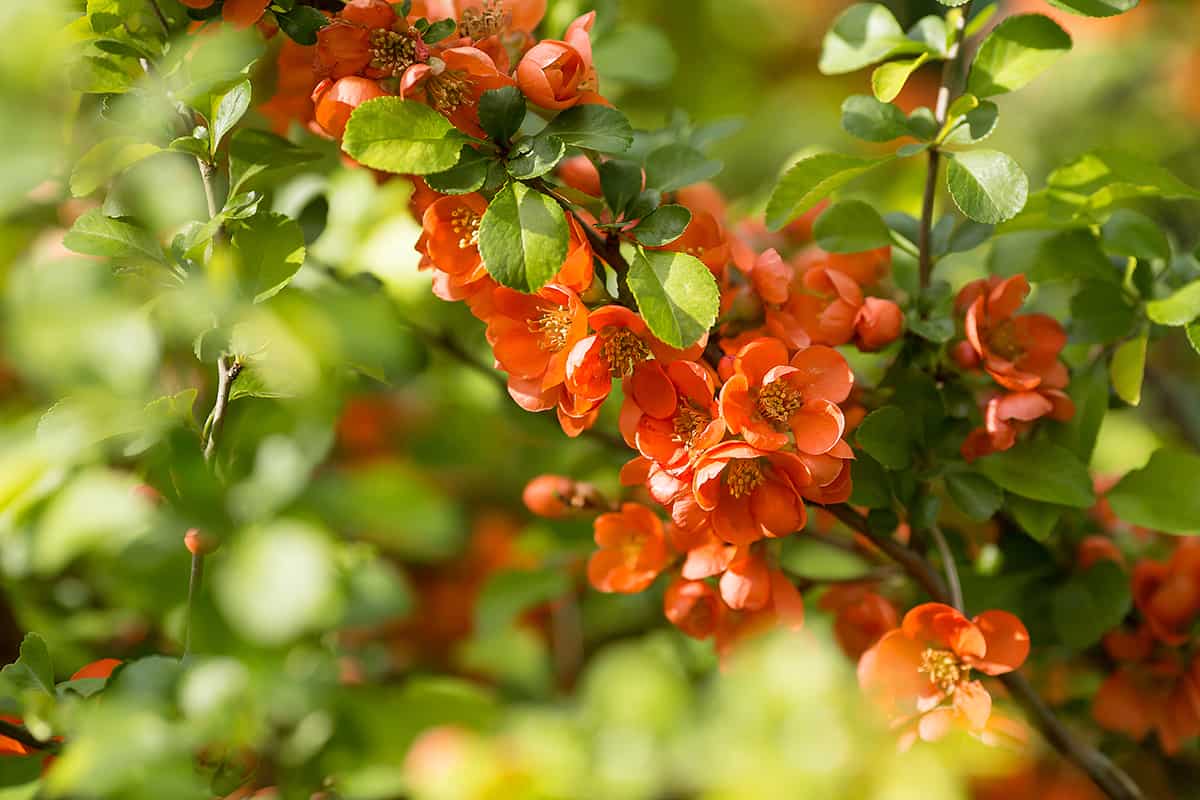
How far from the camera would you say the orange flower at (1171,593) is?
853 millimetres

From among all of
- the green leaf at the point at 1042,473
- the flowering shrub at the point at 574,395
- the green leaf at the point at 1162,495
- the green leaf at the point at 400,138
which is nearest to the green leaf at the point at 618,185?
the flowering shrub at the point at 574,395

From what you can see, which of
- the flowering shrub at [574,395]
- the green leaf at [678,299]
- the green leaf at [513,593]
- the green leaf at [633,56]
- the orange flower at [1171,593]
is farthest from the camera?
the green leaf at [513,593]

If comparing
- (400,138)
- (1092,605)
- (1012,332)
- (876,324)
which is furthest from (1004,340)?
(400,138)

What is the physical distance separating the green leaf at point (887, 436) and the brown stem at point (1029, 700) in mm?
48

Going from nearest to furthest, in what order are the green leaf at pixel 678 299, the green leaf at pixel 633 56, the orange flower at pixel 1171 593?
1. the green leaf at pixel 678 299
2. the orange flower at pixel 1171 593
3. the green leaf at pixel 633 56

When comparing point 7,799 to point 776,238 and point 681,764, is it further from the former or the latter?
point 776,238

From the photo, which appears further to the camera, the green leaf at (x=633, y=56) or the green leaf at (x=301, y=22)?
the green leaf at (x=633, y=56)

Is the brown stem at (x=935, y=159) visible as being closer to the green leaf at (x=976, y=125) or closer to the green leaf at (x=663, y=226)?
the green leaf at (x=976, y=125)

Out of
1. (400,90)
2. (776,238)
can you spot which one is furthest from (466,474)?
(400,90)

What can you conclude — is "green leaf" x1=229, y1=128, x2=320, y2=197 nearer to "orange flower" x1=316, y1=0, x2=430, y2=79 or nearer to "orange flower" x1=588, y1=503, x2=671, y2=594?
"orange flower" x1=316, y1=0, x2=430, y2=79

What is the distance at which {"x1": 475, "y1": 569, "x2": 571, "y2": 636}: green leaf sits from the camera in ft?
3.71

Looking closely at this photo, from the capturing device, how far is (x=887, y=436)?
726mm

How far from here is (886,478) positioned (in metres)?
0.75

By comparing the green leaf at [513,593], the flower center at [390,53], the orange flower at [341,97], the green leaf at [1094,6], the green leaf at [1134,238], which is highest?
the flower center at [390,53]
